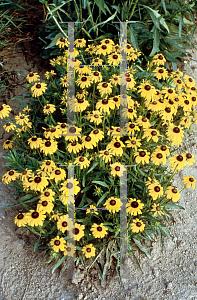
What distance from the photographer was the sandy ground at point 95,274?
221cm

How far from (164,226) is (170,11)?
3.10 meters

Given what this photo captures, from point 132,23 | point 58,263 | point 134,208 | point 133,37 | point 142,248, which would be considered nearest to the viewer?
point 134,208

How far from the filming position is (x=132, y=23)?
3631 millimetres

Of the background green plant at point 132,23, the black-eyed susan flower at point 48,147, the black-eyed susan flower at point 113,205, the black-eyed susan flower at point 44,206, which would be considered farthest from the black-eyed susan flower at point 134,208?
the background green plant at point 132,23

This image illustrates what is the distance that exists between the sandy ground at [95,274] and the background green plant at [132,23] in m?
2.36

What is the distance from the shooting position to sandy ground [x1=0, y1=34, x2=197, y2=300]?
2.21 meters

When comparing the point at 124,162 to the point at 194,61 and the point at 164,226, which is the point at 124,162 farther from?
the point at 194,61

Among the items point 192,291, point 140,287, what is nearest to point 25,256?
point 140,287

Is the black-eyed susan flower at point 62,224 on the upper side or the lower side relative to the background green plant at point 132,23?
lower

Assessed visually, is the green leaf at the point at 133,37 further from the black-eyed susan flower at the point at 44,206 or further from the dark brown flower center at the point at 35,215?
the dark brown flower center at the point at 35,215

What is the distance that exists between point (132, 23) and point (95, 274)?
128 inches

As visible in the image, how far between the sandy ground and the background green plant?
236cm

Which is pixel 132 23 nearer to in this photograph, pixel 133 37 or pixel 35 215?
pixel 133 37

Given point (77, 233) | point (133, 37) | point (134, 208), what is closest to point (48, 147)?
point (77, 233)
